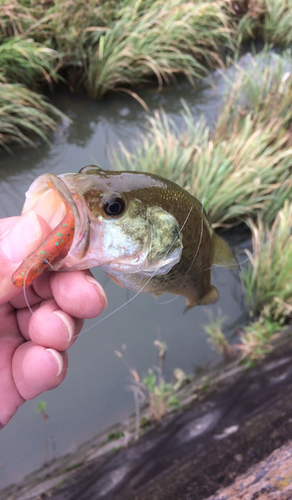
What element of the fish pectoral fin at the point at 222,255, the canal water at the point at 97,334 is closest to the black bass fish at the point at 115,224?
the fish pectoral fin at the point at 222,255

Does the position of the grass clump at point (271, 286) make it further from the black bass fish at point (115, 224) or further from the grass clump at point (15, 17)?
the grass clump at point (15, 17)

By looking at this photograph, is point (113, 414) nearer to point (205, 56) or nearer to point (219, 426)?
point (219, 426)

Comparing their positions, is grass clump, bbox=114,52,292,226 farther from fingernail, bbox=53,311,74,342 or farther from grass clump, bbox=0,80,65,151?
fingernail, bbox=53,311,74,342

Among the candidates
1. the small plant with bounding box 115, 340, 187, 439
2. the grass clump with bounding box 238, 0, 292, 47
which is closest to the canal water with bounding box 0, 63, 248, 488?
the small plant with bounding box 115, 340, 187, 439

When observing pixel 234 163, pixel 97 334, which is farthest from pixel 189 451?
pixel 234 163

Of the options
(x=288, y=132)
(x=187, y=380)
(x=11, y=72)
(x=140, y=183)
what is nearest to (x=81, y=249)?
(x=140, y=183)

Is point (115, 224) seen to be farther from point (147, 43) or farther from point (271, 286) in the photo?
point (147, 43)
